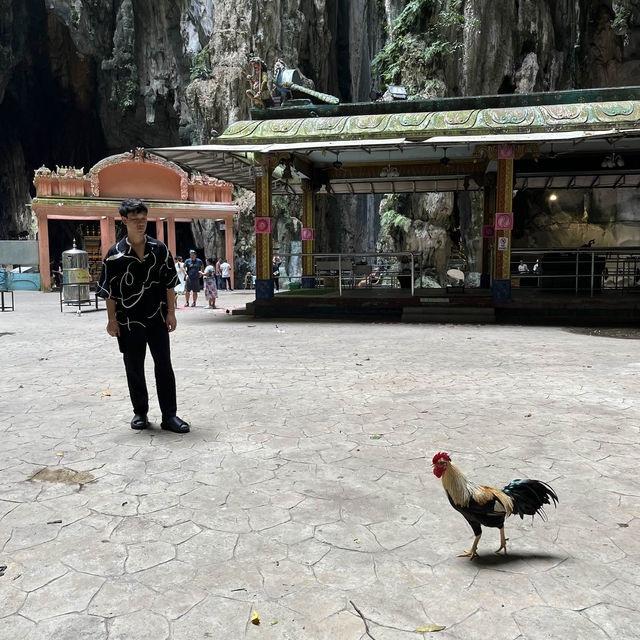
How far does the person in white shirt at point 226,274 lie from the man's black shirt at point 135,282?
19.1m

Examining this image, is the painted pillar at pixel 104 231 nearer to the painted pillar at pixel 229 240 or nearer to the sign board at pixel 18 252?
the sign board at pixel 18 252

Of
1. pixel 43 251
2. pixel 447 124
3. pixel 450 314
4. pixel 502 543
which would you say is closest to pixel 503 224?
pixel 450 314

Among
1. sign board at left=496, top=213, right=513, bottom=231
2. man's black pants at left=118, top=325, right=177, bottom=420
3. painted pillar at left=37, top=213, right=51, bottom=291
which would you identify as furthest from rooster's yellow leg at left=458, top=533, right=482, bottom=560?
painted pillar at left=37, top=213, right=51, bottom=291

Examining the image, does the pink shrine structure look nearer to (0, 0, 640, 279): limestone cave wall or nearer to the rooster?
(0, 0, 640, 279): limestone cave wall

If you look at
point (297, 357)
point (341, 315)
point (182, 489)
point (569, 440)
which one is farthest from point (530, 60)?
point (182, 489)

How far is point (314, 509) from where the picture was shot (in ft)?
9.25

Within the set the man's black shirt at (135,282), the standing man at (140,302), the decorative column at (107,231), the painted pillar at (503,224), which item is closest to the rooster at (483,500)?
the standing man at (140,302)

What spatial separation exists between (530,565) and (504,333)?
782cm

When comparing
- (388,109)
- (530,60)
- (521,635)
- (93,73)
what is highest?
(93,73)

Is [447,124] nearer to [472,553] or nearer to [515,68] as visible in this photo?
[472,553]

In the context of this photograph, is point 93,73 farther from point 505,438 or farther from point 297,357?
point 505,438

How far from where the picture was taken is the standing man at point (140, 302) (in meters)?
3.95

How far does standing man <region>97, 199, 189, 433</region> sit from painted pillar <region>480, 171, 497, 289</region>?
41.0 feet

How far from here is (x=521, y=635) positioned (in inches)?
73.0
